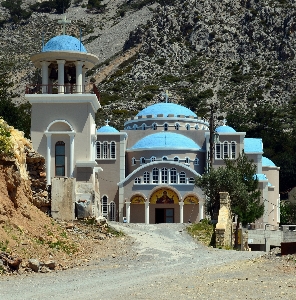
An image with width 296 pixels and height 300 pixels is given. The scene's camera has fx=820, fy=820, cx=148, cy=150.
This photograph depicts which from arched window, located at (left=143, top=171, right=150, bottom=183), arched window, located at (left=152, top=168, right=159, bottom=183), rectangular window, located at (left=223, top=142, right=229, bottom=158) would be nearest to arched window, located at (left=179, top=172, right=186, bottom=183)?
arched window, located at (left=152, top=168, right=159, bottom=183)

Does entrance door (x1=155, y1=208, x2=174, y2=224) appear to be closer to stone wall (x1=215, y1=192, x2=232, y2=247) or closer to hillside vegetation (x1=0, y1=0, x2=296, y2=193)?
stone wall (x1=215, y1=192, x2=232, y2=247)

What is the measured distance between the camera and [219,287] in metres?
15.0

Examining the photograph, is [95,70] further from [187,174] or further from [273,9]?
[187,174]

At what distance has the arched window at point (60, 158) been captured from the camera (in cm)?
4112

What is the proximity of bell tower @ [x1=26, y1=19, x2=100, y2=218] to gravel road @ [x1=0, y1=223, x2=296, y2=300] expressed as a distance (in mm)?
18259

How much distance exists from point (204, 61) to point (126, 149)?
61.0 metres

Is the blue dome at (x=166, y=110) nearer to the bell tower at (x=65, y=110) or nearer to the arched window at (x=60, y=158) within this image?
the bell tower at (x=65, y=110)

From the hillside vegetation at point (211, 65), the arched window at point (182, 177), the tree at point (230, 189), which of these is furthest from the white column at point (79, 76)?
the hillside vegetation at point (211, 65)

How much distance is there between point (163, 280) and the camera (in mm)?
16422

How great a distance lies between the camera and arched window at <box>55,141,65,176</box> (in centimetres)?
4112

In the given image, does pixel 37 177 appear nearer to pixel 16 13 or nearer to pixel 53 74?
pixel 53 74

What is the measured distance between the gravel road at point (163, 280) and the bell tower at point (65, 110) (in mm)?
18259

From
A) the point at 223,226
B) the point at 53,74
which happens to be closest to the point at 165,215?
the point at 53,74

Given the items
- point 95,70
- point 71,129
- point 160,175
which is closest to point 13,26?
point 95,70
